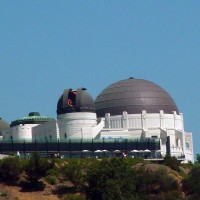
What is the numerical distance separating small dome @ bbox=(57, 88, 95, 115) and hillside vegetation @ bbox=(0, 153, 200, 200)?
3466 cm

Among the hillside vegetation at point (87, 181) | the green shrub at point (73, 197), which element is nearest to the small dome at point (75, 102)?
the hillside vegetation at point (87, 181)

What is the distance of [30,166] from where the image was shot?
494 feet

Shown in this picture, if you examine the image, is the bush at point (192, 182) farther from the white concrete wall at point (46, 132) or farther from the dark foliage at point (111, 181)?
the white concrete wall at point (46, 132)

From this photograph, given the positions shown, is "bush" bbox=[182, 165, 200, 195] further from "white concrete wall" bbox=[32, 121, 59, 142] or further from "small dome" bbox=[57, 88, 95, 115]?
"white concrete wall" bbox=[32, 121, 59, 142]

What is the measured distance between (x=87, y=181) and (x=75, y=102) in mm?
48400

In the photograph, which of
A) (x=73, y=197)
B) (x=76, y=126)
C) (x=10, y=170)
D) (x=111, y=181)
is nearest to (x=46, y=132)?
(x=76, y=126)

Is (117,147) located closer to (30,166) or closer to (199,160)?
(199,160)

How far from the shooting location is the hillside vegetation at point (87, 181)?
5599 inches

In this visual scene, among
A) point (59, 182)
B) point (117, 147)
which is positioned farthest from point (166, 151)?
point (59, 182)

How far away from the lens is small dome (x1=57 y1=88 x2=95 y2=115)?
194 m

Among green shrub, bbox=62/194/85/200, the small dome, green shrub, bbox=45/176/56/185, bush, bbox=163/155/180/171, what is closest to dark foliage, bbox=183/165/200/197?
bush, bbox=163/155/180/171

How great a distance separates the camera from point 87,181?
147000mm

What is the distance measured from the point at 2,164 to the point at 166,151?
5057 cm

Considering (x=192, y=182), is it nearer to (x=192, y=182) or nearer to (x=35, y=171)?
(x=192, y=182)
